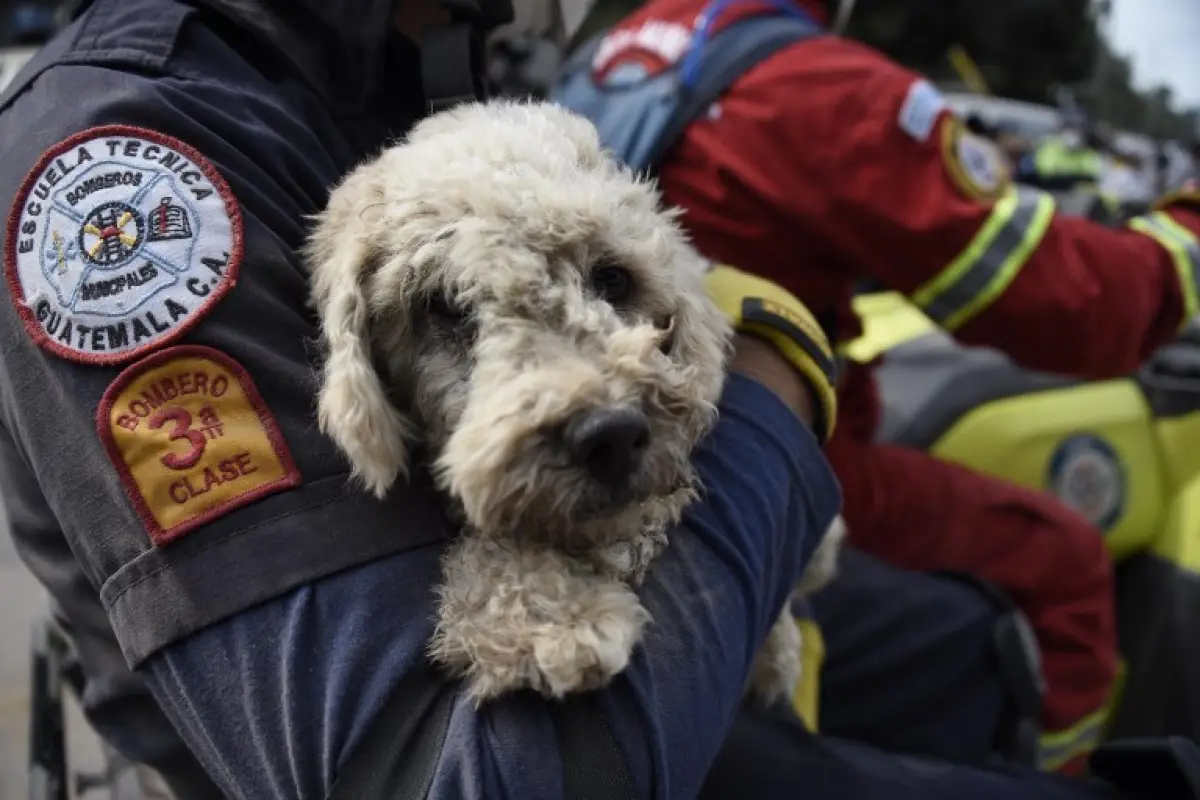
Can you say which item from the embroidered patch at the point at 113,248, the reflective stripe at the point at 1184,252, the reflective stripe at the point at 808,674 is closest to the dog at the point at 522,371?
the embroidered patch at the point at 113,248

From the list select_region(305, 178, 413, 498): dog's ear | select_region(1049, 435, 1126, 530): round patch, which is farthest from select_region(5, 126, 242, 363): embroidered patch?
select_region(1049, 435, 1126, 530): round patch

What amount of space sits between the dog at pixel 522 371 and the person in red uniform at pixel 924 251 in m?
0.77

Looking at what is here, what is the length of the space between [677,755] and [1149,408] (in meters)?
2.35

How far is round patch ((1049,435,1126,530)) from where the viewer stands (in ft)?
9.52

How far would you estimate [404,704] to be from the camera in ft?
3.60

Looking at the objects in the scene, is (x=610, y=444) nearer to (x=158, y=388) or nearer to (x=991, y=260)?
(x=158, y=388)

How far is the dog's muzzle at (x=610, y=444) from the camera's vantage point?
1107mm

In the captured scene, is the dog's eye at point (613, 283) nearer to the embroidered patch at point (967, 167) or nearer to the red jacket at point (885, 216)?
the red jacket at point (885, 216)

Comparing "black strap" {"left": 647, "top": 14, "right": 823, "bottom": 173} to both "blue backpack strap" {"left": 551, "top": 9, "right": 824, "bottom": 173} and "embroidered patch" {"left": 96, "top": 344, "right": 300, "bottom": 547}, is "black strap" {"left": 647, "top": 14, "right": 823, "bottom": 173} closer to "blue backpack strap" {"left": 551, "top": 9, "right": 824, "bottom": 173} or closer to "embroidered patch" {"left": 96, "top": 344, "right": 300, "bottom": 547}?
"blue backpack strap" {"left": 551, "top": 9, "right": 824, "bottom": 173}

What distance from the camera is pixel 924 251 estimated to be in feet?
6.98

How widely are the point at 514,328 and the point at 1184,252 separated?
67.3 inches

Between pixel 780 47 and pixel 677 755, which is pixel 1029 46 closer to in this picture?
pixel 780 47

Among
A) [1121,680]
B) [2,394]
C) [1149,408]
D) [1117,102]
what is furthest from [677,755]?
[1117,102]

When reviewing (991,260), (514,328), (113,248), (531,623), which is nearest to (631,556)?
(531,623)
